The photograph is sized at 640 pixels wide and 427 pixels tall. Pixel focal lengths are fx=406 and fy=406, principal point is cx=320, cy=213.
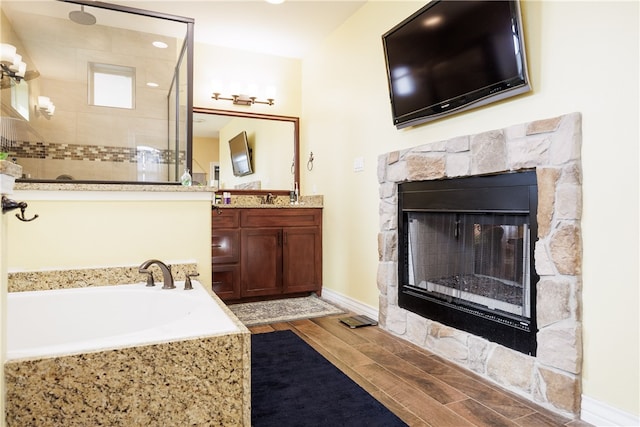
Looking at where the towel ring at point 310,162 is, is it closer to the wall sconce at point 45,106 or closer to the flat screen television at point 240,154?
the flat screen television at point 240,154

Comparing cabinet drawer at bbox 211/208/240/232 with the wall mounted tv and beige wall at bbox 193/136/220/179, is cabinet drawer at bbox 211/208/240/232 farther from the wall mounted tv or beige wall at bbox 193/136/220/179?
the wall mounted tv

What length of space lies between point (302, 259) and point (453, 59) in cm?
231

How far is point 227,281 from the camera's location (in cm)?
358

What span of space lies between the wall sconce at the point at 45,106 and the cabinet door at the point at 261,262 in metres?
1.71

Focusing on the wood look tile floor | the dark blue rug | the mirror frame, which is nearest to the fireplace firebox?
the wood look tile floor

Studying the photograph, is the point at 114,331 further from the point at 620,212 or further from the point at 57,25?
the point at 620,212

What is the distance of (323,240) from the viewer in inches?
157

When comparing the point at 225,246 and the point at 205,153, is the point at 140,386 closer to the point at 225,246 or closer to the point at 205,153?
the point at 225,246

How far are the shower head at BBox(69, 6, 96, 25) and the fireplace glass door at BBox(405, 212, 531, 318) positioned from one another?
232 cm

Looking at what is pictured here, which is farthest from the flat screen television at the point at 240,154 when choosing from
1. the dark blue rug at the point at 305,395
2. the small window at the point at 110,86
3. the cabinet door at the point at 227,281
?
the dark blue rug at the point at 305,395

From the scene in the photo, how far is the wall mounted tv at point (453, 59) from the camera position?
1.88 meters

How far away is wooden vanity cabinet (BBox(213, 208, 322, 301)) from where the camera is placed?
3.64 meters

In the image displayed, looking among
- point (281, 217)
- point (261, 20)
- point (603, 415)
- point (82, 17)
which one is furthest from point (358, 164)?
point (603, 415)

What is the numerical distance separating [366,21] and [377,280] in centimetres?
203
